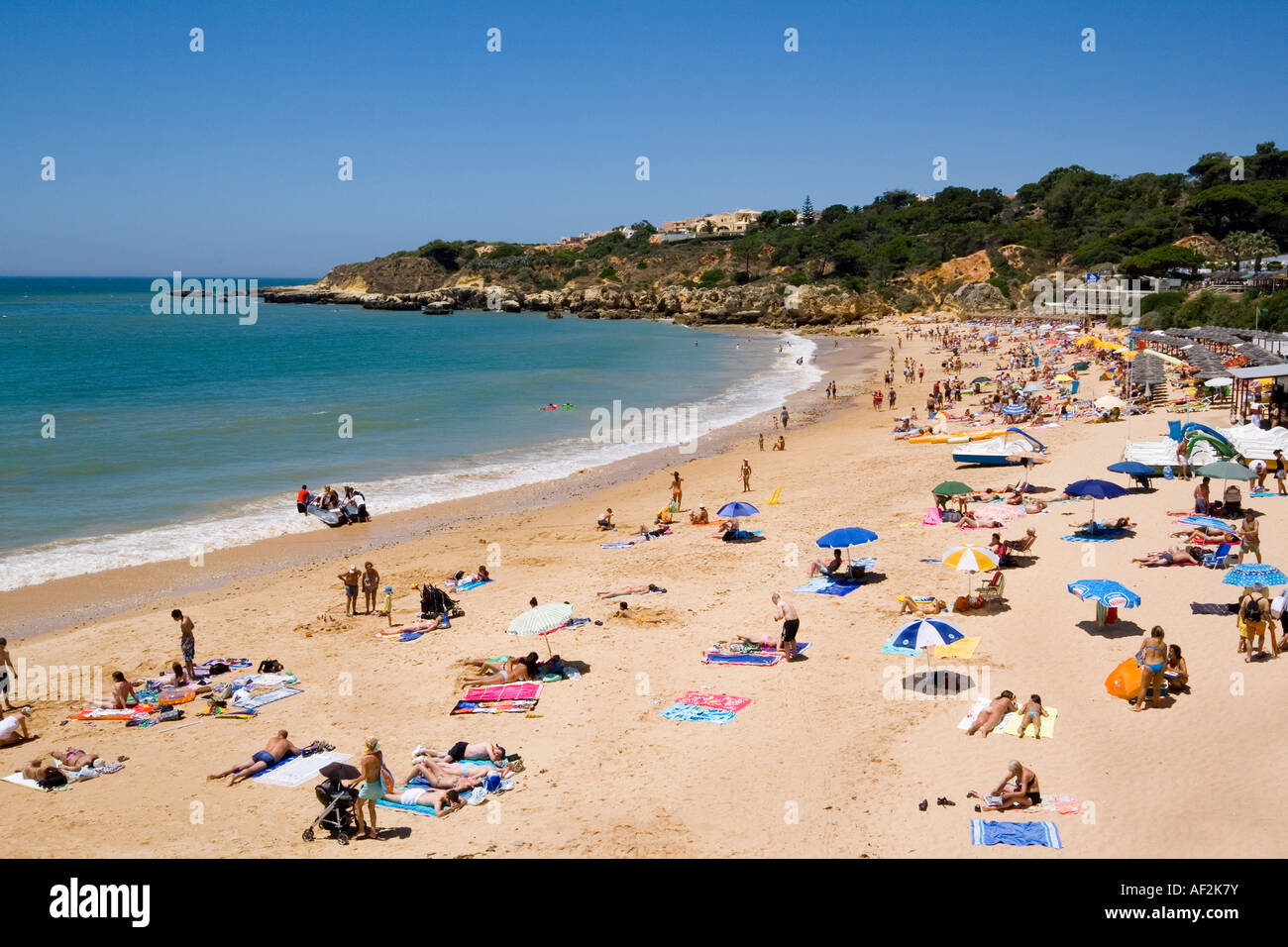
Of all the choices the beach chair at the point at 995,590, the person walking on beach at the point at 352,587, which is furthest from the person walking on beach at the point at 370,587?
the beach chair at the point at 995,590

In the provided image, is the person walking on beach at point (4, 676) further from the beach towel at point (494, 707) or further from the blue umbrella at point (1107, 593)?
the blue umbrella at point (1107, 593)

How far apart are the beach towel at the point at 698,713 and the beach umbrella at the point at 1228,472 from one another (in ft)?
34.5

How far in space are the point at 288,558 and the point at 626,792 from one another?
12379 mm

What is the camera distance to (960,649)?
11438 millimetres

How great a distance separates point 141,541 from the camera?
19969 mm

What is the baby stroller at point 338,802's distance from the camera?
8.52 metres

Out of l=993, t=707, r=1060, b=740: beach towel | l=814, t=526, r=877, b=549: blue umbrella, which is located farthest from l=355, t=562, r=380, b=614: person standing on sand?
l=993, t=707, r=1060, b=740: beach towel

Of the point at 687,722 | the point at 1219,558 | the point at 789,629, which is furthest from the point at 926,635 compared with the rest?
the point at 1219,558

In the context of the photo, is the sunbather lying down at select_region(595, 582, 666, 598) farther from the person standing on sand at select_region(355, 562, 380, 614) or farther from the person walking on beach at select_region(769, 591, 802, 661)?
the person standing on sand at select_region(355, 562, 380, 614)

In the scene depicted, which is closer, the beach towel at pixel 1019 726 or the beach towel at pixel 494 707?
the beach towel at pixel 1019 726

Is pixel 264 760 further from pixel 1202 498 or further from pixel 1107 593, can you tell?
pixel 1202 498

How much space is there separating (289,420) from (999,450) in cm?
2648

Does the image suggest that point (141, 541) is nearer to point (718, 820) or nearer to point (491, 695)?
point (491, 695)

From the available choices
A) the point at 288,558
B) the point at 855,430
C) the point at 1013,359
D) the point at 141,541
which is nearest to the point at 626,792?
the point at 288,558
